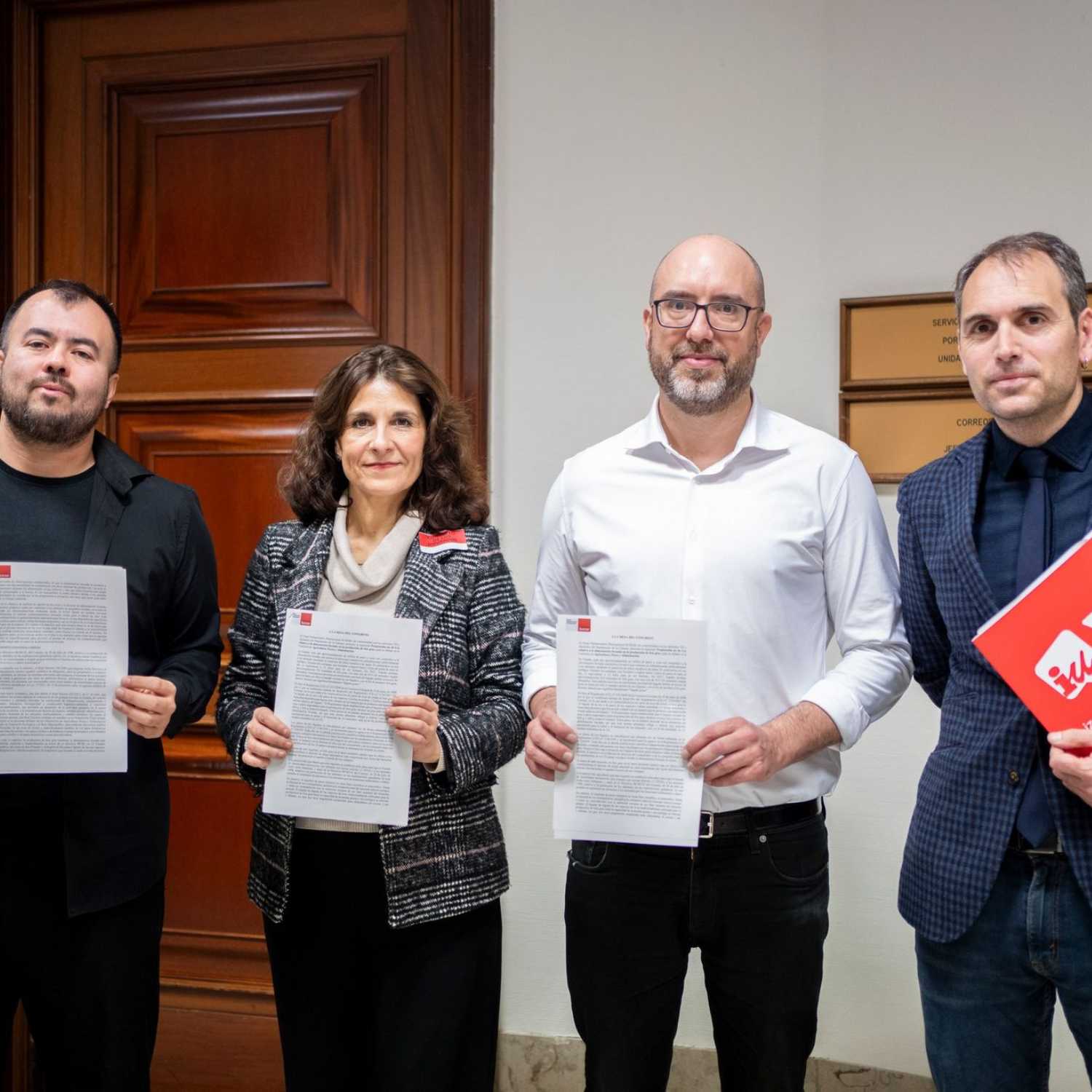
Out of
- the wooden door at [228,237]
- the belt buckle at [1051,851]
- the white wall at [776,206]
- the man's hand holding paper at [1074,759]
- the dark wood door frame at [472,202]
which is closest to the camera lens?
the man's hand holding paper at [1074,759]

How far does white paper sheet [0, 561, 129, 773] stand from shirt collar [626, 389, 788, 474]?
90cm

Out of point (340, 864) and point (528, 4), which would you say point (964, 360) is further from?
point (528, 4)

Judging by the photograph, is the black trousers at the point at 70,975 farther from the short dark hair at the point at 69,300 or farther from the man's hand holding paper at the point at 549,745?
the short dark hair at the point at 69,300

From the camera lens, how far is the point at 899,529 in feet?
5.86

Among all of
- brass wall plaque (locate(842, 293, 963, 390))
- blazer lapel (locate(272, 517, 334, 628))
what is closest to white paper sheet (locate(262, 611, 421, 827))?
blazer lapel (locate(272, 517, 334, 628))

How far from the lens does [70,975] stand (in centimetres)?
184

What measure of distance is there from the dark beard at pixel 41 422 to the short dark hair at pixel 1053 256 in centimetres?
149

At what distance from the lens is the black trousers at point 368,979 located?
5.90 ft

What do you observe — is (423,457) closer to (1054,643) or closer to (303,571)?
(303,571)

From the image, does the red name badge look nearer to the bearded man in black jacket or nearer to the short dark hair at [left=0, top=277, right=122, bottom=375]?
the bearded man in black jacket

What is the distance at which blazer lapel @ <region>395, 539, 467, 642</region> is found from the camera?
185 cm

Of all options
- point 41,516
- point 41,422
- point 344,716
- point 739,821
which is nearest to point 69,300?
point 41,422

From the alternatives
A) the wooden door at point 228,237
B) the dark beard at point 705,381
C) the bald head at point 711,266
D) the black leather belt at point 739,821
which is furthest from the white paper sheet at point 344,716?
the wooden door at point 228,237

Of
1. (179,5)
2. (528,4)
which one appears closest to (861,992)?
(528,4)
